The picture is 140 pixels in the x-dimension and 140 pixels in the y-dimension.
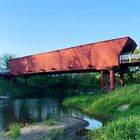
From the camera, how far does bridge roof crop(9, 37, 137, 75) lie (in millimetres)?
48312

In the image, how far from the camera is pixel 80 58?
53.9m

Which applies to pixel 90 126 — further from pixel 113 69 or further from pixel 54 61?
pixel 54 61

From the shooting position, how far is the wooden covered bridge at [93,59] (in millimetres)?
47750

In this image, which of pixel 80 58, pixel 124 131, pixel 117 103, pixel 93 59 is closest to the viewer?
pixel 124 131

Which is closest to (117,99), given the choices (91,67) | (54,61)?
(91,67)

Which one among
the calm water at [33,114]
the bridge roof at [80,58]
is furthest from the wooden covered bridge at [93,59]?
the calm water at [33,114]

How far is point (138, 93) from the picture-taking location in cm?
2973

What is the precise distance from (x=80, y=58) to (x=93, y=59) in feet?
9.86

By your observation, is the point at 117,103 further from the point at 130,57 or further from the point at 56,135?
the point at 130,57

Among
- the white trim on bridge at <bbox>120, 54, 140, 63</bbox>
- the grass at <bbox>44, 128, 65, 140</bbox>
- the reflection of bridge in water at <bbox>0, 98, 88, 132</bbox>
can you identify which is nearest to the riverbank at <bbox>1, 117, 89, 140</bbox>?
the grass at <bbox>44, 128, 65, 140</bbox>

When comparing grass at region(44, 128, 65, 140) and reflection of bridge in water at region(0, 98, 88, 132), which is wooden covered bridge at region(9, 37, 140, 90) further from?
Answer: grass at region(44, 128, 65, 140)

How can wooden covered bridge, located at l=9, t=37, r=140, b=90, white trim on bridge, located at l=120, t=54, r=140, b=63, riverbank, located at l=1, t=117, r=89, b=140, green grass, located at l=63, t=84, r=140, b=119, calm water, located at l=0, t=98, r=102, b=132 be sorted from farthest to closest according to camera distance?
wooden covered bridge, located at l=9, t=37, r=140, b=90 → white trim on bridge, located at l=120, t=54, r=140, b=63 → green grass, located at l=63, t=84, r=140, b=119 → calm water, located at l=0, t=98, r=102, b=132 → riverbank, located at l=1, t=117, r=89, b=140

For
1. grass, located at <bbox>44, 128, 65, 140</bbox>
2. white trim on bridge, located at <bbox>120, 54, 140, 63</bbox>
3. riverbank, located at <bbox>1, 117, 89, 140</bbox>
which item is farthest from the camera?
white trim on bridge, located at <bbox>120, 54, 140, 63</bbox>

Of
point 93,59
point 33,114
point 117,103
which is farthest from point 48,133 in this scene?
point 93,59
